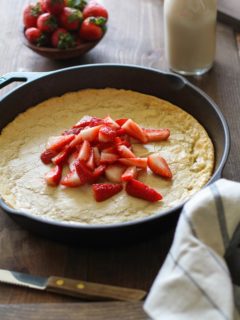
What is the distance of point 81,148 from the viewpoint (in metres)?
1.47

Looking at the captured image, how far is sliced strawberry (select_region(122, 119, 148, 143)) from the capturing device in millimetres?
1546

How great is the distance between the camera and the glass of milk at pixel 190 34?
1.75 m

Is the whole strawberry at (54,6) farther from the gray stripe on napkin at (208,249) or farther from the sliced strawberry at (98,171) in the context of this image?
the gray stripe on napkin at (208,249)

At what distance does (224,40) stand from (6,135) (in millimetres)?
951

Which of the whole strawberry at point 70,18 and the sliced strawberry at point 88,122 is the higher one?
the whole strawberry at point 70,18

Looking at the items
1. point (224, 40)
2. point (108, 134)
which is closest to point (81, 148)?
point (108, 134)

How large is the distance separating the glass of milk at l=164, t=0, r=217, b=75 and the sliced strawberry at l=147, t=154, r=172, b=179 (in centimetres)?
54

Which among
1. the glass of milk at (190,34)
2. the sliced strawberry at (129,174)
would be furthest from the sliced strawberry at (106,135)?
the glass of milk at (190,34)

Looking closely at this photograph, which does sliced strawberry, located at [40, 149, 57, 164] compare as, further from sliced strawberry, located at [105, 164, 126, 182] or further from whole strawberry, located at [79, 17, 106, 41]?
whole strawberry, located at [79, 17, 106, 41]

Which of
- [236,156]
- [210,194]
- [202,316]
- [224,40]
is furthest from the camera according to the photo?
[224,40]

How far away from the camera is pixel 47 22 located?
74.5 inches

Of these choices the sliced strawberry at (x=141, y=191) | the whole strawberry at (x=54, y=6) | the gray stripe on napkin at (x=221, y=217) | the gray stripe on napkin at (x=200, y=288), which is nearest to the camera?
the gray stripe on napkin at (x=200, y=288)

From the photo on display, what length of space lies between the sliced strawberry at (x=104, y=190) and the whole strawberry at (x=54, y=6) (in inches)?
31.0

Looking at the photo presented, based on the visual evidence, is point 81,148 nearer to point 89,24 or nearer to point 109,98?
point 109,98
